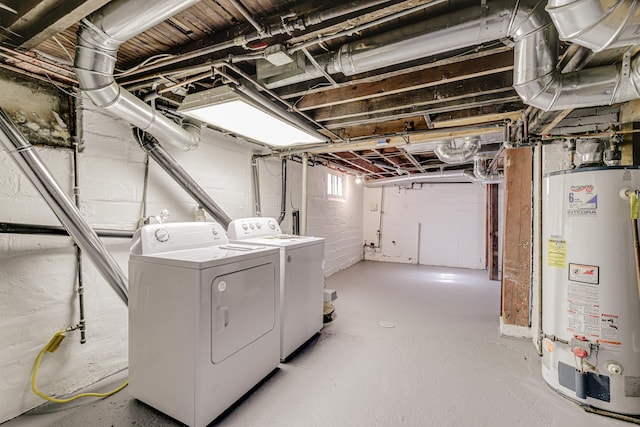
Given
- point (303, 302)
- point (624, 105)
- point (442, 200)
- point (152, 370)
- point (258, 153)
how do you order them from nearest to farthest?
point (152, 370) < point (624, 105) < point (303, 302) < point (258, 153) < point (442, 200)

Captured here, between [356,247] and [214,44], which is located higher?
[214,44]

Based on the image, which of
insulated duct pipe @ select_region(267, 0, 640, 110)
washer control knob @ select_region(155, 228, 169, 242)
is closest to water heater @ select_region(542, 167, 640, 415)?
insulated duct pipe @ select_region(267, 0, 640, 110)

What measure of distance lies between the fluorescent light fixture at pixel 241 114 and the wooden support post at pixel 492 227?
4.48 m

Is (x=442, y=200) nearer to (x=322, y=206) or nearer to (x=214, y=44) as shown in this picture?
(x=322, y=206)

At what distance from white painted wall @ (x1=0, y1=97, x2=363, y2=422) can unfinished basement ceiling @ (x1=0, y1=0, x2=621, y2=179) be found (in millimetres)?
501

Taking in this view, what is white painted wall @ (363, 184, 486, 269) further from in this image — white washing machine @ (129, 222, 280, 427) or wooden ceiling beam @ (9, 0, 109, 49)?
wooden ceiling beam @ (9, 0, 109, 49)

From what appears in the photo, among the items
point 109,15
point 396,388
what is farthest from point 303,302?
point 109,15

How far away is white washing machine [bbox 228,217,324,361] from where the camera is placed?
2.32 m

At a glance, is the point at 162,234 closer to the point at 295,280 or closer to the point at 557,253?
the point at 295,280

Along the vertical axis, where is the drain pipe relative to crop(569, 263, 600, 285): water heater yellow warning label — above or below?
above

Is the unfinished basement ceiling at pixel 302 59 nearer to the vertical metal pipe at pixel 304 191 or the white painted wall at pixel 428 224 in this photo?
the vertical metal pipe at pixel 304 191

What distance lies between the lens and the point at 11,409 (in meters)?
1.64

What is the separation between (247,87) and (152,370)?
1950 millimetres

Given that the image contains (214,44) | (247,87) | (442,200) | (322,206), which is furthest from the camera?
(442,200)
